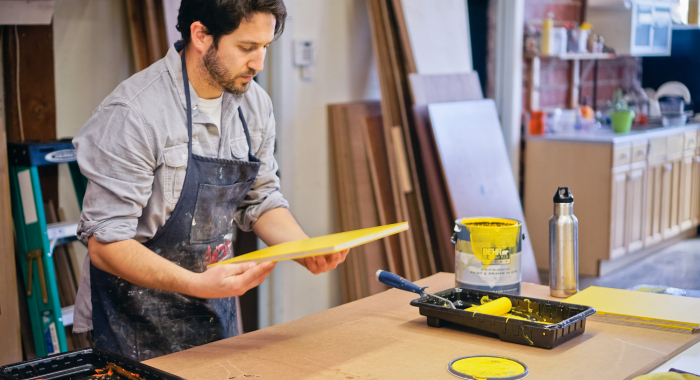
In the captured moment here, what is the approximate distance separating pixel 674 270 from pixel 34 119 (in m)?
4.62

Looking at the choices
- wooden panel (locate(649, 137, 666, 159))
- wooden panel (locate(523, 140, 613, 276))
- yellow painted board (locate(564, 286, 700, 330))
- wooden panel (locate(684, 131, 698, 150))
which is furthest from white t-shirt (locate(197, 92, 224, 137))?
wooden panel (locate(684, 131, 698, 150))

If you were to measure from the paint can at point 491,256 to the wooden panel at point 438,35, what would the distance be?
2.20 metres

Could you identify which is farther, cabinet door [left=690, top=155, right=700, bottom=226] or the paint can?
cabinet door [left=690, top=155, right=700, bottom=226]

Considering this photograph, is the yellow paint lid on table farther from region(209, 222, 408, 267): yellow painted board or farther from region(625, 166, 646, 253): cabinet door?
region(625, 166, 646, 253): cabinet door

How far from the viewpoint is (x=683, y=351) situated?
62.6 inches

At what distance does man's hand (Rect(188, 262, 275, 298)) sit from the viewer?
1.58 metres

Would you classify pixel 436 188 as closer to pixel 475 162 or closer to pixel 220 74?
pixel 475 162

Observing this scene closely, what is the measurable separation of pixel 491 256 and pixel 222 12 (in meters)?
0.91

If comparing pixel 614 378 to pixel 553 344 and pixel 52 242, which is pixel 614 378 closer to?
pixel 553 344

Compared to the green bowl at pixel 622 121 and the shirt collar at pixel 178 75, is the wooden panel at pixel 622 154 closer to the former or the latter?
the green bowl at pixel 622 121

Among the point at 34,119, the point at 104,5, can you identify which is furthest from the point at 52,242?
the point at 104,5

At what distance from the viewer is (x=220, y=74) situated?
188 centimetres

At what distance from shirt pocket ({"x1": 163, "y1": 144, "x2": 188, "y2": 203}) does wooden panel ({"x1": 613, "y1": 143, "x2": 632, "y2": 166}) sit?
12.8 ft

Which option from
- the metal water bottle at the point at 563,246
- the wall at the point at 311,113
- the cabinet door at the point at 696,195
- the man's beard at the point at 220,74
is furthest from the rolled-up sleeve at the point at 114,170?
the cabinet door at the point at 696,195
